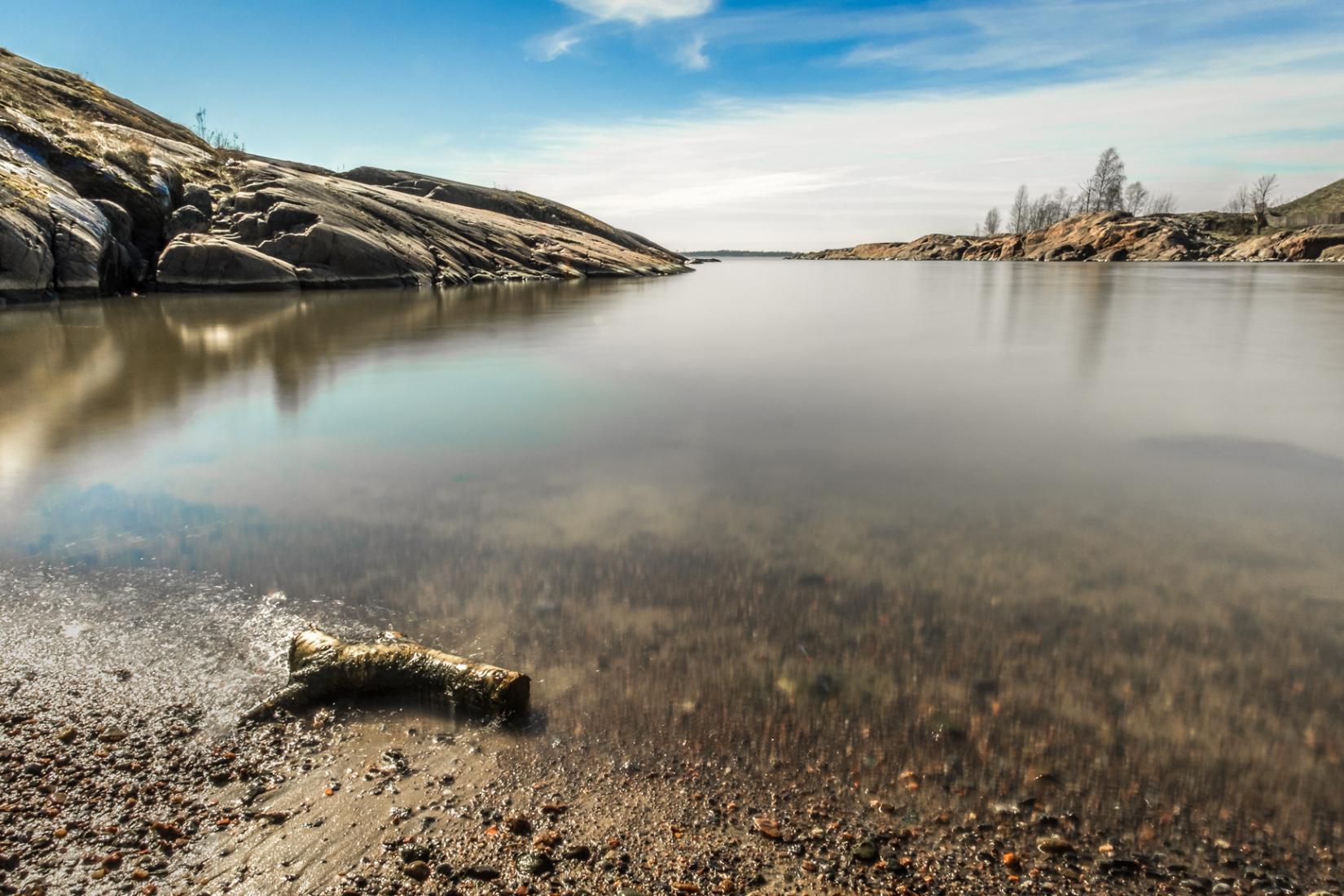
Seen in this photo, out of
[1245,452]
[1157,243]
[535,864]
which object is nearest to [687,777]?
[535,864]

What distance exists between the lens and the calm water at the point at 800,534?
4.46 metres

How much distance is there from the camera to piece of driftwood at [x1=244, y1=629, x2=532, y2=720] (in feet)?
14.6

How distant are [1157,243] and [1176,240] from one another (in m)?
3.18

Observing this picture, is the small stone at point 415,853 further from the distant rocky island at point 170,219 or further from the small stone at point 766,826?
the distant rocky island at point 170,219

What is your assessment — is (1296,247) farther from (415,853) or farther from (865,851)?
(415,853)

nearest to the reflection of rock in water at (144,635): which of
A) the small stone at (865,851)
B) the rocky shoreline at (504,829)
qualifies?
the rocky shoreline at (504,829)

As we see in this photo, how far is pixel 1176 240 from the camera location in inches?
4722

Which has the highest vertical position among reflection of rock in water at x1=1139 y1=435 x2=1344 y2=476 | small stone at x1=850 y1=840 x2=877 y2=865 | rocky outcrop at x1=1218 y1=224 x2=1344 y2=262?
rocky outcrop at x1=1218 y1=224 x2=1344 y2=262

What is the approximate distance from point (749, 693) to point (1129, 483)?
22.7 ft

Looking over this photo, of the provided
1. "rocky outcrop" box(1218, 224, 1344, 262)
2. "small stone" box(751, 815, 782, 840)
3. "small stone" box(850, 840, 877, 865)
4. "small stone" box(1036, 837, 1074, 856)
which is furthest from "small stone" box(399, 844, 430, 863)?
"rocky outcrop" box(1218, 224, 1344, 262)

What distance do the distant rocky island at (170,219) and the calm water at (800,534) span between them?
73.1ft

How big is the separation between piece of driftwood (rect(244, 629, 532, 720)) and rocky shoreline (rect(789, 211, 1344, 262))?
135m

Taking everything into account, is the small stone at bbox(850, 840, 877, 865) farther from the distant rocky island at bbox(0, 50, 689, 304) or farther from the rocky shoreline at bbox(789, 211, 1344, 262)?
the rocky shoreline at bbox(789, 211, 1344, 262)

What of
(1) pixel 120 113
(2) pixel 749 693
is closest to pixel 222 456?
(2) pixel 749 693
